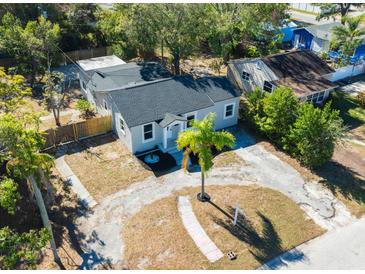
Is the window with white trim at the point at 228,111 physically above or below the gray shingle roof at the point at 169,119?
below

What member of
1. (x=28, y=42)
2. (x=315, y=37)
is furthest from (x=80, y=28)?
(x=315, y=37)

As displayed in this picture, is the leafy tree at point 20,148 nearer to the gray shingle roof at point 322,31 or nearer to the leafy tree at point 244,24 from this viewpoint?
the leafy tree at point 244,24

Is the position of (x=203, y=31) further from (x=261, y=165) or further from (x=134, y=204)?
(x=134, y=204)

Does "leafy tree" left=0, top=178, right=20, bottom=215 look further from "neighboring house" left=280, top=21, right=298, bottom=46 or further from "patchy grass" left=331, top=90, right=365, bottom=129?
"neighboring house" left=280, top=21, right=298, bottom=46

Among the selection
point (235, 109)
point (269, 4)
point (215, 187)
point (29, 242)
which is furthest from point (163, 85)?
point (269, 4)

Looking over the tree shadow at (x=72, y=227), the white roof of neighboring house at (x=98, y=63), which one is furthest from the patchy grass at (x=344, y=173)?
the white roof of neighboring house at (x=98, y=63)

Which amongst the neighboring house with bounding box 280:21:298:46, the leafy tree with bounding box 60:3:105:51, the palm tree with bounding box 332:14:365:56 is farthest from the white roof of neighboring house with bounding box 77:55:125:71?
the neighboring house with bounding box 280:21:298:46
